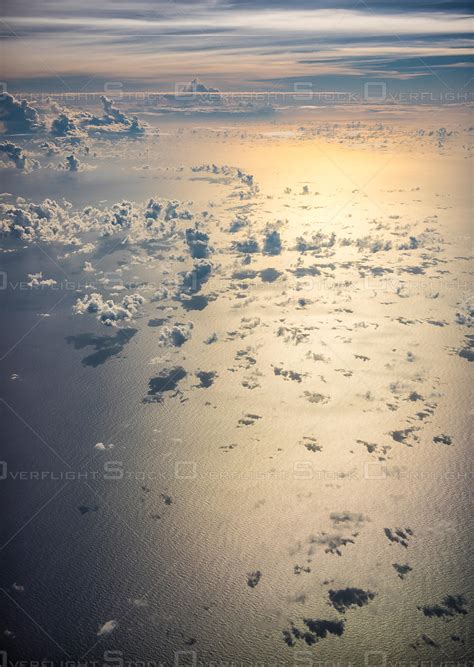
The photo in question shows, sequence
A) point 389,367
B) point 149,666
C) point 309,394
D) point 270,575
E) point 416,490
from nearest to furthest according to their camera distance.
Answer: point 149,666 < point 270,575 < point 416,490 < point 309,394 < point 389,367

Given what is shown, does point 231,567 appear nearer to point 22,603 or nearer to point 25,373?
point 22,603

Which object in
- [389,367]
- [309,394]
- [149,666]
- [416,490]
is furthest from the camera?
[389,367]

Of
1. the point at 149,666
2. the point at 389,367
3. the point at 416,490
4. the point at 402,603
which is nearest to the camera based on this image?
the point at 149,666

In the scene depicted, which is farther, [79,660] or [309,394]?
[309,394]

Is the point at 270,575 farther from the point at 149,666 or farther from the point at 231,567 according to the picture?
the point at 149,666

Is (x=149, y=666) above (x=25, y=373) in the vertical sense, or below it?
below

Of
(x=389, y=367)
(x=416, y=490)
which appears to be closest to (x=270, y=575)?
(x=416, y=490)

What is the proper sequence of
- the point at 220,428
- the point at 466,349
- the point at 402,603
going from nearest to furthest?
the point at 402,603
the point at 220,428
the point at 466,349

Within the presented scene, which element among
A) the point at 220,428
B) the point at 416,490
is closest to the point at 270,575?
the point at 416,490

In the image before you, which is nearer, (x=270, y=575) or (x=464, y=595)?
(x=464, y=595)
